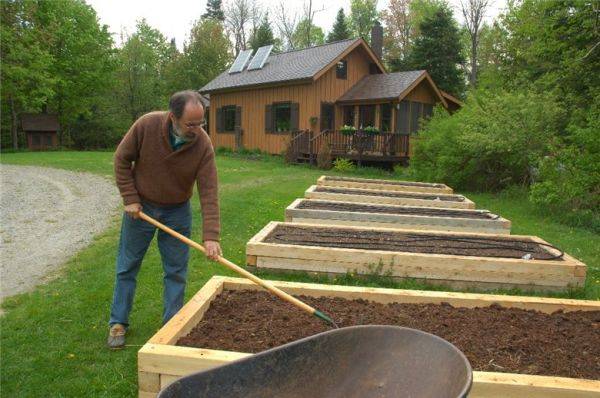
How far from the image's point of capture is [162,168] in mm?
3459

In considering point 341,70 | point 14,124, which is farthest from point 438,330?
point 14,124

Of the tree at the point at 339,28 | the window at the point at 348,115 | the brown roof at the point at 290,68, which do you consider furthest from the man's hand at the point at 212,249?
the tree at the point at 339,28

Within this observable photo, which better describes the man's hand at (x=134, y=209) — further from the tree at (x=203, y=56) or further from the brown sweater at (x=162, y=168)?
the tree at (x=203, y=56)

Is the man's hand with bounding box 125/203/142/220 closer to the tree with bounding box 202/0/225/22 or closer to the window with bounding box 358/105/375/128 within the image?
the window with bounding box 358/105/375/128

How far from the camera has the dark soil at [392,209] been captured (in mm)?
7656

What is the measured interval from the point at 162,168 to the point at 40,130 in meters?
28.3

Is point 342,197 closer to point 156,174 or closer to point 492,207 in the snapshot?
point 492,207

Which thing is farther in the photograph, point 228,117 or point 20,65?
point 228,117

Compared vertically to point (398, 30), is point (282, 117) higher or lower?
lower

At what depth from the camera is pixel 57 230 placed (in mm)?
7598

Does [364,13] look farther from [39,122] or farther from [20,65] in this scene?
[20,65]

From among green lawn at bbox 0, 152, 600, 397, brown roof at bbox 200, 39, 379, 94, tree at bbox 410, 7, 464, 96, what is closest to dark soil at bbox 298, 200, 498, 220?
green lawn at bbox 0, 152, 600, 397

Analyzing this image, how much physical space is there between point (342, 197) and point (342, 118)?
45.4ft

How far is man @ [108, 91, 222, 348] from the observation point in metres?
3.38
